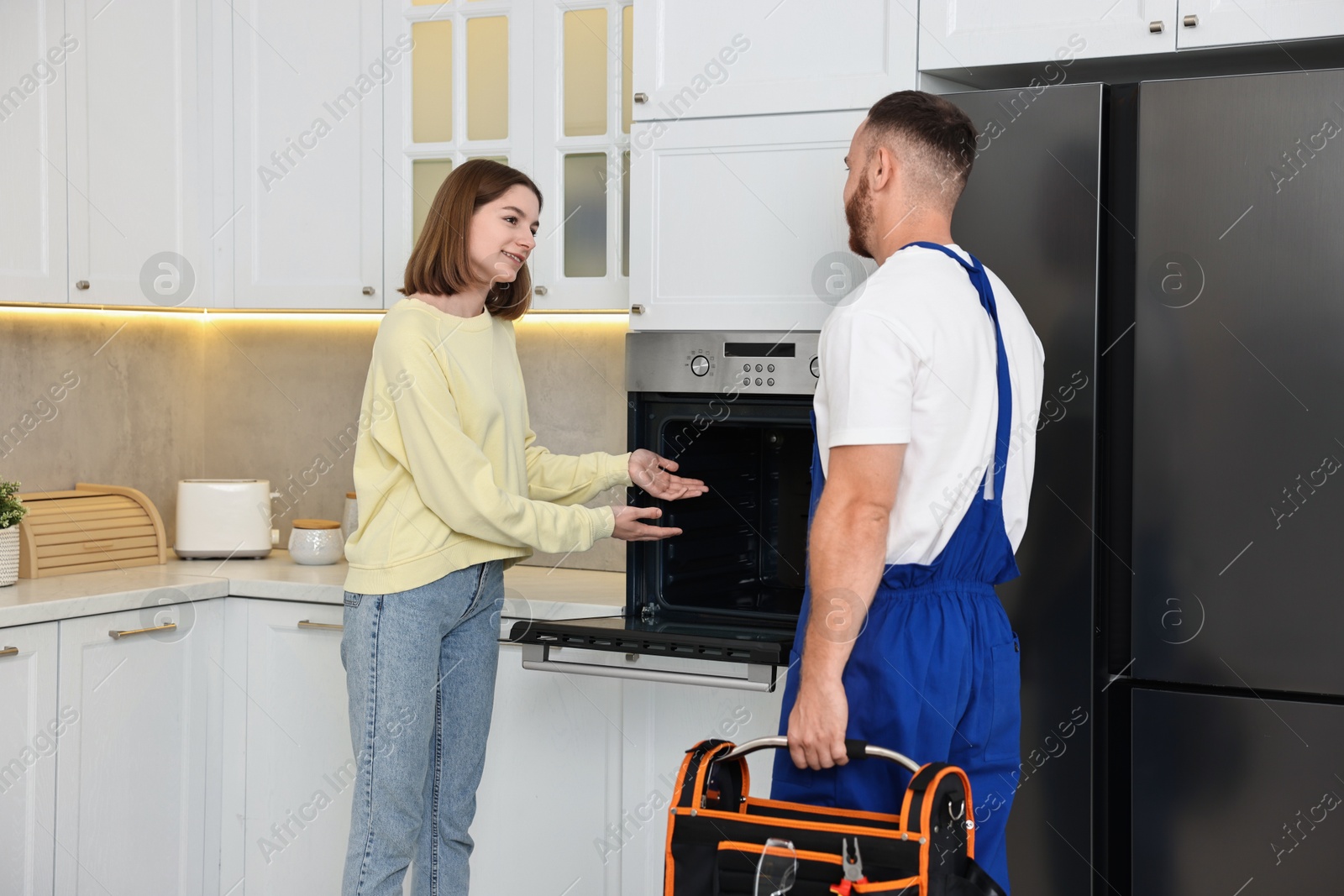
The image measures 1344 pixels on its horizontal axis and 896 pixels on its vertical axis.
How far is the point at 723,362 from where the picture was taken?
2.11 m

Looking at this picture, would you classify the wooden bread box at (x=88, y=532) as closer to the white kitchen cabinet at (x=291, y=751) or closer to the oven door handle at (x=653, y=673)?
the white kitchen cabinet at (x=291, y=751)

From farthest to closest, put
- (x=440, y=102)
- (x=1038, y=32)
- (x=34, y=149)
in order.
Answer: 1. (x=440, y=102)
2. (x=34, y=149)
3. (x=1038, y=32)

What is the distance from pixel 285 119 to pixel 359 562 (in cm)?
129

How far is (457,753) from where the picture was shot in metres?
2.00

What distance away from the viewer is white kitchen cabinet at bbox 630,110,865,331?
2086 millimetres

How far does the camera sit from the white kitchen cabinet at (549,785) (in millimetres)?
2295

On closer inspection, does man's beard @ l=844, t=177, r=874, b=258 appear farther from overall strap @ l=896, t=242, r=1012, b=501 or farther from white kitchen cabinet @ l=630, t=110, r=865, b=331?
white kitchen cabinet @ l=630, t=110, r=865, b=331

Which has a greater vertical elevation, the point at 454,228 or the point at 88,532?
the point at 454,228

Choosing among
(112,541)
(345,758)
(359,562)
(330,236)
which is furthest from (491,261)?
(112,541)

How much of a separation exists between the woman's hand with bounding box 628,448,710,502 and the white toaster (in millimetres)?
1146

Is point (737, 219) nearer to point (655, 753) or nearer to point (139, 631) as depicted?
point (655, 753)

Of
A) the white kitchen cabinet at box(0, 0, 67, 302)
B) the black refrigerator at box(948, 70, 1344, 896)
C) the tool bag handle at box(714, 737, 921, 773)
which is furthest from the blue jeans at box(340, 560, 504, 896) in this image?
the white kitchen cabinet at box(0, 0, 67, 302)

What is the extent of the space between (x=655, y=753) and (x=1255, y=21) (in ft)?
4.89

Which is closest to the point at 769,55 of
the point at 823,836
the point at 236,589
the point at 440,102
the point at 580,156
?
the point at 580,156
